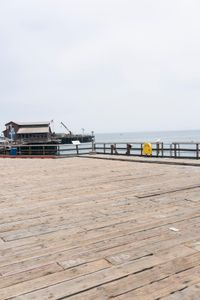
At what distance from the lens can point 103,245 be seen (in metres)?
4.46

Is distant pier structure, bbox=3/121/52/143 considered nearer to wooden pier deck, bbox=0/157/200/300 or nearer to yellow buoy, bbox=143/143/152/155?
yellow buoy, bbox=143/143/152/155

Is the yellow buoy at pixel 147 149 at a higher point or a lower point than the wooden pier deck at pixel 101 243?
higher

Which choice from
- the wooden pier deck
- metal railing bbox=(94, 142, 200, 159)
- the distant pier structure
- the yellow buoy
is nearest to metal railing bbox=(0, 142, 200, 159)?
metal railing bbox=(94, 142, 200, 159)

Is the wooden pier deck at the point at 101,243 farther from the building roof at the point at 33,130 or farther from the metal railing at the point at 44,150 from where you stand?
the building roof at the point at 33,130

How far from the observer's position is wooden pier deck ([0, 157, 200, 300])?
3.29 meters

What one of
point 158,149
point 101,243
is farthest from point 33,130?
point 101,243

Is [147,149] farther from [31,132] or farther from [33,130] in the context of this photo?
[33,130]

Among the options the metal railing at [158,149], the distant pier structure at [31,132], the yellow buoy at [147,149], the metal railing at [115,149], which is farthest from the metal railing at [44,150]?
the distant pier structure at [31,132]

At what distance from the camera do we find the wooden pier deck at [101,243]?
3291 mm

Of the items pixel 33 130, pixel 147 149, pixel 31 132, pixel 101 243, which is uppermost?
pixel 33 130

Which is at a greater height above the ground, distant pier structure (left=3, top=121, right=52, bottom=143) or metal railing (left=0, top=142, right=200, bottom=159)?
distant pier structure (left=3, top=121, right=52, bottom=143)

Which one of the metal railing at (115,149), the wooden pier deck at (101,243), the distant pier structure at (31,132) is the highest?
the distant pier structure at (31,132)

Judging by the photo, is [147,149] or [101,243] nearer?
[101,243]

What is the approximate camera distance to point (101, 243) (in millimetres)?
4539
